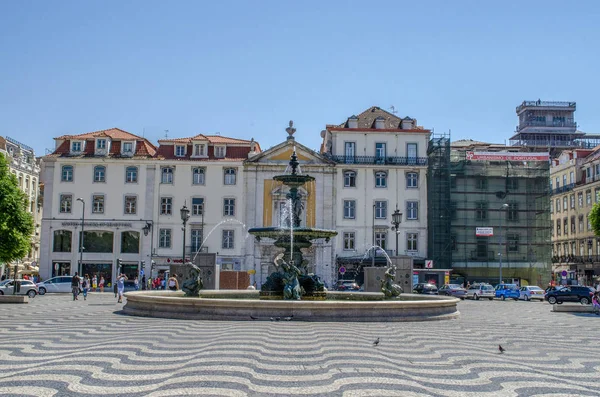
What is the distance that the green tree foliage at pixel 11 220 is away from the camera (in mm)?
38562

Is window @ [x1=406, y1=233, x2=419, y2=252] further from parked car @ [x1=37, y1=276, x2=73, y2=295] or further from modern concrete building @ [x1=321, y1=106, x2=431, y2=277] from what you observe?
parked car @ [x1=37, y1=276, x2=73, y2=295]

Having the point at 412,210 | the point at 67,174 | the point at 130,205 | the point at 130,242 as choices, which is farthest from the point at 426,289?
the point at 67,174

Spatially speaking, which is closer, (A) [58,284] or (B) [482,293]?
(A) [58,284]

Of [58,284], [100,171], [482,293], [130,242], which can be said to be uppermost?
[100,171]

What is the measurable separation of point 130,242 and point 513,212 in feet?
99.5

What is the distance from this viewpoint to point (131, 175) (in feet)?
165

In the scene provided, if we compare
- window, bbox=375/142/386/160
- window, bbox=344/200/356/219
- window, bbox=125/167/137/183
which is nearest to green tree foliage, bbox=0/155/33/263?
window, bbox=125/167/137/183

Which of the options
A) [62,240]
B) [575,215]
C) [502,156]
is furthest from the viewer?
[575,215]

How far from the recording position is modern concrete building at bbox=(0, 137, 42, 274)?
6359 cm

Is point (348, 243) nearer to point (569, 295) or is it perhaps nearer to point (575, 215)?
point (569, 295)

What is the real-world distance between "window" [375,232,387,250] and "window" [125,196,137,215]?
1843 centimetres

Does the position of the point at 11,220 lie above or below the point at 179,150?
below

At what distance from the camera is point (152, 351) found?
10414 millimetres

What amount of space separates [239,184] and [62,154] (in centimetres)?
1359
